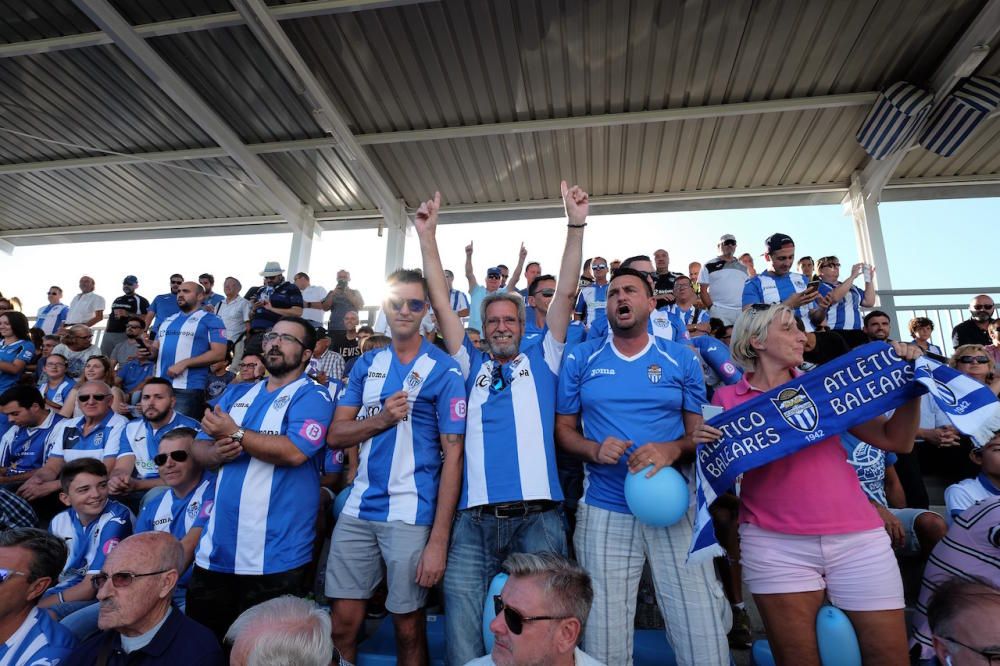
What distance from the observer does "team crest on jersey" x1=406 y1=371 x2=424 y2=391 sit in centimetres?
263

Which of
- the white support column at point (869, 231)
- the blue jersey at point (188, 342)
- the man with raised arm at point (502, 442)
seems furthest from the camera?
the white support column at point (869, 231)

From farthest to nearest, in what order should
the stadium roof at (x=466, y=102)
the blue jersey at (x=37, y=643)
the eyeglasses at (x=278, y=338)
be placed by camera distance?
1. the stadium roof at (x=466, y=102)
2. the eyeglasses at (x=278, y=338)
3. the blue jersey at (x=37, y=643)

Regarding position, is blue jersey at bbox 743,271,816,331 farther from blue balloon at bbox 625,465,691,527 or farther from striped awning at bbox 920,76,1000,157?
striped awning at bbox 920,76,1000,157

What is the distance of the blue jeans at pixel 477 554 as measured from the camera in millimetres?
2205

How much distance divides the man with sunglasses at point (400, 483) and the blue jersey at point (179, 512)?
3.75ft

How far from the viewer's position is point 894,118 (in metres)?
7.86

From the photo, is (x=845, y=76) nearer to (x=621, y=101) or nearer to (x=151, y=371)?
(x=621, y=101)

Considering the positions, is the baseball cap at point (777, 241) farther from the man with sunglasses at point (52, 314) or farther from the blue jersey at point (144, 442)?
the man with sunglasses at point (52, 314)

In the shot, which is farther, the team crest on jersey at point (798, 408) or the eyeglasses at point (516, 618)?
the team crest on jersey at point (798, 408)

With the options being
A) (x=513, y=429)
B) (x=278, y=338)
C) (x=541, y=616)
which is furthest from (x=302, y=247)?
(x=541, y=616)

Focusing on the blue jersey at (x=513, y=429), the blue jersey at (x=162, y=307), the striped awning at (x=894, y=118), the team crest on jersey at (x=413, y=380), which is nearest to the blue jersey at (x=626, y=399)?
the blue jersey at (x=513, y=429)

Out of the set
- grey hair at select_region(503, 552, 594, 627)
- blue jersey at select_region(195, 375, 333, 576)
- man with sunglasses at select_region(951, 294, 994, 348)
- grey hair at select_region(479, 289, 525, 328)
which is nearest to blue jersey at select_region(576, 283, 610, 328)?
grey hair at select_region(479, 289, 525, 328)

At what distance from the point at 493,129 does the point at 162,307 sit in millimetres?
6281

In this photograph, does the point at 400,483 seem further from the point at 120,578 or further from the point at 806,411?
the point at 806,411
